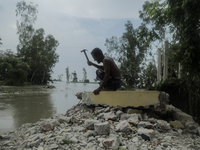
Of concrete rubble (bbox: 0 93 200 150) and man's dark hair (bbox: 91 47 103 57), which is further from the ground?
man's dark hair (bbox: 91 47 103 57)

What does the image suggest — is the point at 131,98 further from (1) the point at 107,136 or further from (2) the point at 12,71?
(2) the point at 12,71

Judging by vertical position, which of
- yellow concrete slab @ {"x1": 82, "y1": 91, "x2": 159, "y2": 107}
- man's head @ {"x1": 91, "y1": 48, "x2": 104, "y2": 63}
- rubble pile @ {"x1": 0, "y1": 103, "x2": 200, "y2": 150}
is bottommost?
rubble pile @ {"x1": 0, "y1": 103, "x2": 200, "y2": 150}

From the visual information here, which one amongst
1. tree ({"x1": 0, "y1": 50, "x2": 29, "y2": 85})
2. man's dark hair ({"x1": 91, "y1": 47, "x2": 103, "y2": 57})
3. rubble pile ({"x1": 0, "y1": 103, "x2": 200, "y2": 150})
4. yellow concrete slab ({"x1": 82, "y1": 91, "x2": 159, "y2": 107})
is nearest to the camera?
rubble pile ({"x1": 0, "y1": 103, "x2": 200, "y2": 150})

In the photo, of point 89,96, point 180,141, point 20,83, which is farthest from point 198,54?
point 20,83

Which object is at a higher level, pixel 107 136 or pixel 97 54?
pixel 97 54

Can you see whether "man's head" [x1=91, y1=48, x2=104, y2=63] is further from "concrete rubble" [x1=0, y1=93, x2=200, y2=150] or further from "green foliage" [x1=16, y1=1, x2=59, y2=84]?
"green foliage" [x1=16, y1=1, x2=59, y2=84]

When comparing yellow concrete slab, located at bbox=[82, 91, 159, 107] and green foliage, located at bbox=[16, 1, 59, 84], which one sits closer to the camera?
yellow concrete slab, located at bbox=[82, 91, 159, 107]

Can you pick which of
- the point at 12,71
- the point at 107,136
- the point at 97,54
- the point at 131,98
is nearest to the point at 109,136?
the point at 107,136

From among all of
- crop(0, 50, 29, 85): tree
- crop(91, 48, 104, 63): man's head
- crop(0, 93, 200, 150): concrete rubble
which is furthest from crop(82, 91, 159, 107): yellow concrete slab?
crop(0, 50, 29, 85): tree

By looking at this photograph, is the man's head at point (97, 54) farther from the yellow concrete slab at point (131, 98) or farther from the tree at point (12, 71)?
the tree at point (12, 71)

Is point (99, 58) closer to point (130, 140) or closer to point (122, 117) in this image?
point (122, 117)

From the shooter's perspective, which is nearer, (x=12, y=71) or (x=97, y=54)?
(x=97, y=54)

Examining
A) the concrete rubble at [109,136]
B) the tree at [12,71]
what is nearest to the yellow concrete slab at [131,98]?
the concrete rubble at [109,136]

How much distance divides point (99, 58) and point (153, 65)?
717cm
